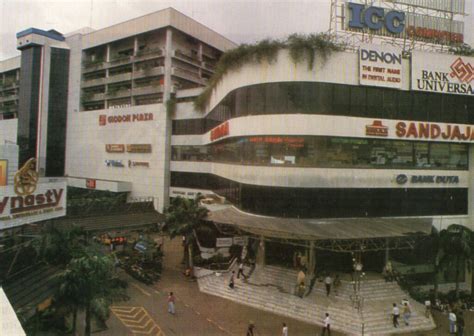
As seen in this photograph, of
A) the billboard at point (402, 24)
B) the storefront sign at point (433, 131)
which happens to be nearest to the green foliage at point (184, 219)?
the storefront sign at point (433, 131)

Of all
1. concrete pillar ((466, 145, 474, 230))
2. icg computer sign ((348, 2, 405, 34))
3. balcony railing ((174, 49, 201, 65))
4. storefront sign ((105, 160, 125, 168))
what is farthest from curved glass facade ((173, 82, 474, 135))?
storefront sign ((105, 160, 125, 168))

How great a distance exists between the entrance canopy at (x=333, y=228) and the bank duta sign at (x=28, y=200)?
31.2 ft

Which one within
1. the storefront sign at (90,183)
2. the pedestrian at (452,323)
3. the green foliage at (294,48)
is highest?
the green foliage at (294,48)

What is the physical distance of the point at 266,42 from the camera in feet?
79.9

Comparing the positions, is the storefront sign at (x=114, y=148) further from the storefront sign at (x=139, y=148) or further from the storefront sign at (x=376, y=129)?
the storefront sign at (x=376, y=129)

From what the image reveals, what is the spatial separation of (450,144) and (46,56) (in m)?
55.0

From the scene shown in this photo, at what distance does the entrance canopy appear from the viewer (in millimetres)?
19156

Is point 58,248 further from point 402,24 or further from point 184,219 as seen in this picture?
point 402,24

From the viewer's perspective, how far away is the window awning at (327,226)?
1911 cm

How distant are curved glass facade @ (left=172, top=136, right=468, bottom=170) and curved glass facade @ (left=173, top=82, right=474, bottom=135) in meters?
1.86

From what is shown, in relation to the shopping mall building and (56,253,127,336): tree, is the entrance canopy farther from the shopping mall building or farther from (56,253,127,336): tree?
(56,253,127,336): tree

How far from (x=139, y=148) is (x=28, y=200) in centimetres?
2937

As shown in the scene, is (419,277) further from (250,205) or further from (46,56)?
(46,56)

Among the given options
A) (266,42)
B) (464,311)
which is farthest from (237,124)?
(464,311)
